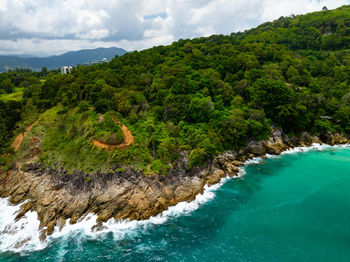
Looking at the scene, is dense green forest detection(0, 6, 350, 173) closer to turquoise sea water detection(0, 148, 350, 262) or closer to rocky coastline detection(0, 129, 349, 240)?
rocky coastline detection(0, 129, 349, 240)

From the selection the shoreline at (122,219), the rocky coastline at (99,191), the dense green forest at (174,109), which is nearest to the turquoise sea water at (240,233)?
the shoreline at (122,219)

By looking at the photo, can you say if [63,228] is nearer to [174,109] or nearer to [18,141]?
[18,141]

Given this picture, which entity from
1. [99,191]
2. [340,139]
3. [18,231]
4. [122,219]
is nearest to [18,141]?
[18,231]

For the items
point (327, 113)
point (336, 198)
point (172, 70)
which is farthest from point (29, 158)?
point (327, 113)

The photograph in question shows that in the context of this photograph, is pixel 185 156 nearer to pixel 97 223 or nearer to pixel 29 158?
pixel 97 223

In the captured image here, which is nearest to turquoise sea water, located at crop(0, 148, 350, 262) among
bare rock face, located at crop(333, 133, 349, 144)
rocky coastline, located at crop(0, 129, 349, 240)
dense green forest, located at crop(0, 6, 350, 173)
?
rocky coastline, located at crop(0, 129, 349, 240)
